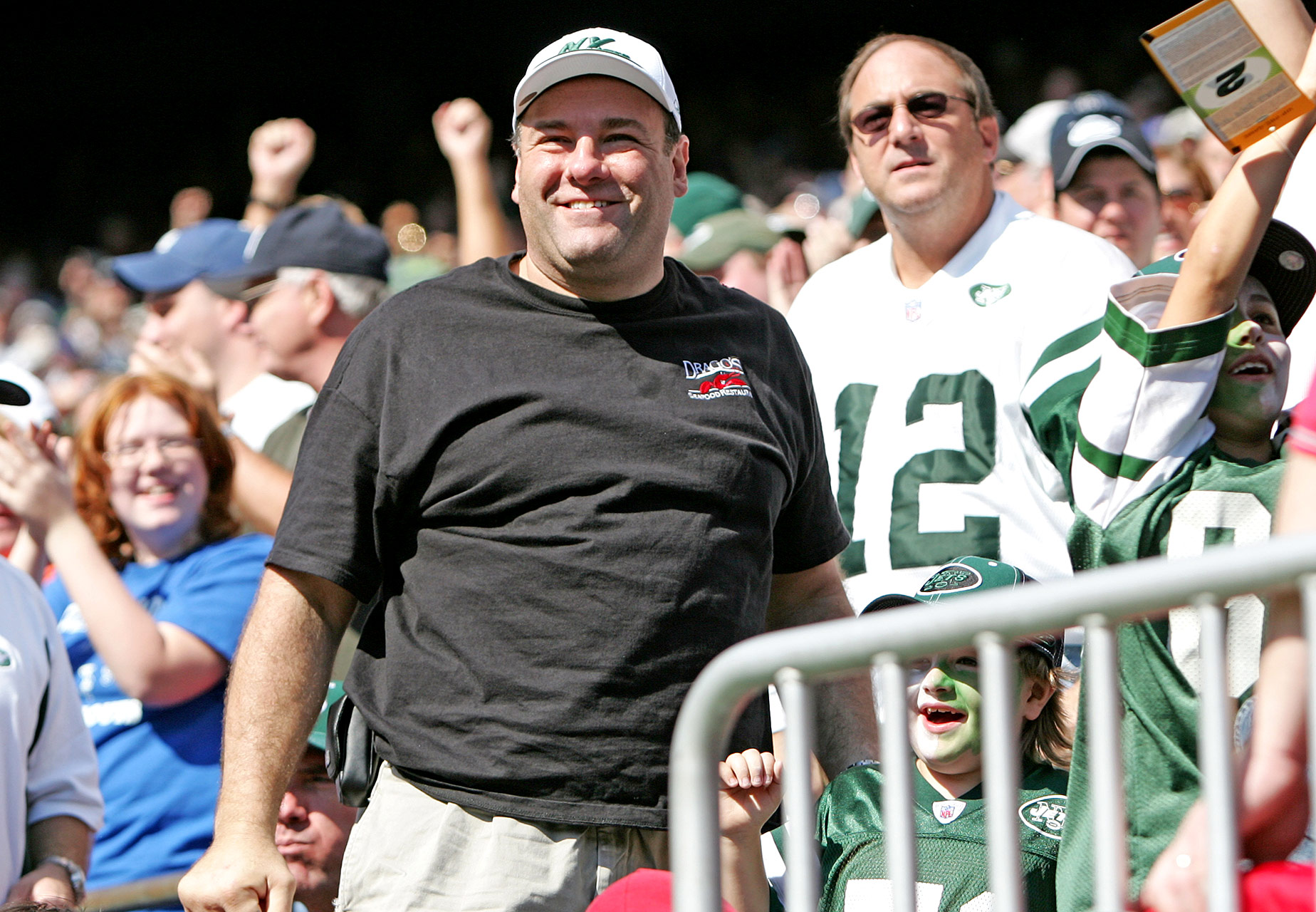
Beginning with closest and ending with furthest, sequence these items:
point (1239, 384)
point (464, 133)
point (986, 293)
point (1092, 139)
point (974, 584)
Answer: point (1239, 384)
point (974, 584)
point (986, 293)
point (1092, 139)
point (464, 133)

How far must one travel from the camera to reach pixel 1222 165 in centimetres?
542

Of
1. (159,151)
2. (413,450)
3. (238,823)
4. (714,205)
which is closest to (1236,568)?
(413,450)

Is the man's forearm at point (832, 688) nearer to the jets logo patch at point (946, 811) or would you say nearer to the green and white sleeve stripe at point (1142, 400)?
the jets logo patch at point (946, 811)

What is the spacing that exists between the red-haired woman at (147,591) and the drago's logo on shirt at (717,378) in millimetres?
1591

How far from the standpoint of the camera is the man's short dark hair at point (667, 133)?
267cm

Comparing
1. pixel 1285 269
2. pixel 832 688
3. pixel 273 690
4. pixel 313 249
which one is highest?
pixel 313 249

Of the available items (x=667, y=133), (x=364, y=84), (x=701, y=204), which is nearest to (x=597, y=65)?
(x=667, y=133)

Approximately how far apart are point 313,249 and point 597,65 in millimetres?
2291

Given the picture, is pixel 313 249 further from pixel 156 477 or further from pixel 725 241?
pixel 725 241

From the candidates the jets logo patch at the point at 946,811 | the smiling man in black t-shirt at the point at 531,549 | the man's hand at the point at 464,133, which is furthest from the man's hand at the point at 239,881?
the man's hand at the point at 464,133

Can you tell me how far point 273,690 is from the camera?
2344mm

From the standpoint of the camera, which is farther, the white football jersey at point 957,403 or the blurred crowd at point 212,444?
the blurred crowd at point 212,444

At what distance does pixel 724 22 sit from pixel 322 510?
13.4m

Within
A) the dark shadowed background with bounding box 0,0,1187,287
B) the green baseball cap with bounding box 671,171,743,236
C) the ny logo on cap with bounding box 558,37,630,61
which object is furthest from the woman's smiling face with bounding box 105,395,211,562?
the dark shadowed background with bounding box 0,0,1187,287
